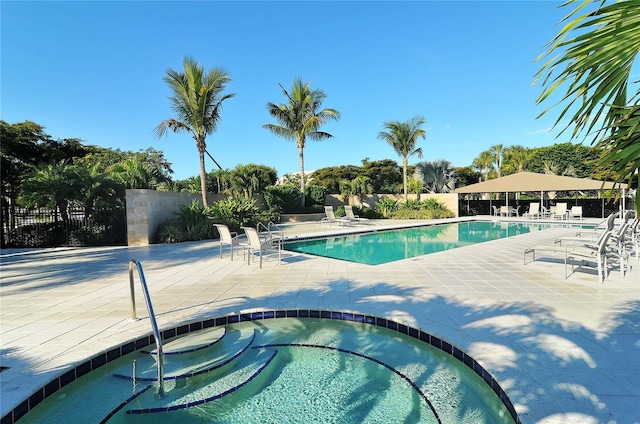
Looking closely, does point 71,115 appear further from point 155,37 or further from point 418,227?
point 418,227

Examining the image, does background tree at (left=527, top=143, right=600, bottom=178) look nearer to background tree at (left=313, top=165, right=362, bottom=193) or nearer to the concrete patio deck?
background tree at (left=313, top=165, right=362, bottom=193)

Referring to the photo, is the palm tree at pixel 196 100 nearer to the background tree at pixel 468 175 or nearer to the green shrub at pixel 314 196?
the green shrub at pixel 314 196

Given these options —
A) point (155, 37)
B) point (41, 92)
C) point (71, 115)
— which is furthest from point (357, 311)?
point (71, 115)

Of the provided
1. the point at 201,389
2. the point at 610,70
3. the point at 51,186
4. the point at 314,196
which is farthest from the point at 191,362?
the point at 314,196

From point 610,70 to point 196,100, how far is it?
13708mm

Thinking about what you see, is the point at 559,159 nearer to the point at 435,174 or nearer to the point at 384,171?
the point at 435,174

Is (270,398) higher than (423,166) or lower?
lower

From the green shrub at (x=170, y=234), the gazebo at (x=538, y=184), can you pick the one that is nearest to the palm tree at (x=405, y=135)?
the gazebo at (x=538, y=184)

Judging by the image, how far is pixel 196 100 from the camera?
1277cm

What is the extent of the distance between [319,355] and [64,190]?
11.0m

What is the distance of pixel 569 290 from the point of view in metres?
4.64

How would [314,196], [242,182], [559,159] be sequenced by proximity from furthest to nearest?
[559,159], [314,196], [242,182]

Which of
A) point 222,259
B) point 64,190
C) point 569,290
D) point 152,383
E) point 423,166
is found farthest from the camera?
point 423,166

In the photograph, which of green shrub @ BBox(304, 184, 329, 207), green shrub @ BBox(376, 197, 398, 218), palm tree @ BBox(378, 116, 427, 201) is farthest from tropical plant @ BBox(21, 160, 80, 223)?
palm tree @ BBox(378, 116, 427, 201)
